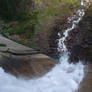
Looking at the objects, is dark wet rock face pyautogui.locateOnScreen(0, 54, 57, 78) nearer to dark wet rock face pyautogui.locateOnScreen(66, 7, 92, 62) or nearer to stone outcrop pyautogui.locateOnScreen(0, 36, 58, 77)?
stone outcrop pyautogui.locateOnScreen(0, 36, 58, 77)

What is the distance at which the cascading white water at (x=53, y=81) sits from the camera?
6.98m

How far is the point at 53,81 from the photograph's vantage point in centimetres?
753

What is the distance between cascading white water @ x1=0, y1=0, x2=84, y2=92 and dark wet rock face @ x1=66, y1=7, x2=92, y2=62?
35 cm

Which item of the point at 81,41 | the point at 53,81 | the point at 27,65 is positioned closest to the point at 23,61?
the point at 27,65

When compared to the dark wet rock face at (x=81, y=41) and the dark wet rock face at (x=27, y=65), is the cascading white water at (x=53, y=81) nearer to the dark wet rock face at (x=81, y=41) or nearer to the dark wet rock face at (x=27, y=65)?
the dark wet rock face at (x=27, y=65)

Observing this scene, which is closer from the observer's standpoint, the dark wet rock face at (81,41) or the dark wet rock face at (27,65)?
the dark wet rock face at (27,65)

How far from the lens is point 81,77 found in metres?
7.72

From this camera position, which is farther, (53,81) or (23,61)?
(23,61)

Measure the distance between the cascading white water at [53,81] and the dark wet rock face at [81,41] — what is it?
350 millimetres

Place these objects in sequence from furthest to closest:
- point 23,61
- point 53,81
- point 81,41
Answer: point 81,41
point 23,61
point 53,81

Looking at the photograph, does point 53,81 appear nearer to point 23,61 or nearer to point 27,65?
point 27,65

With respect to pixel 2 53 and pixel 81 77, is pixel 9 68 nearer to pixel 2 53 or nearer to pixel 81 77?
pixel 2 53

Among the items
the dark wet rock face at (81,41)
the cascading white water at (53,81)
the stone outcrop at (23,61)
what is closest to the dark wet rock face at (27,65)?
the stone outcrop at (23,61)

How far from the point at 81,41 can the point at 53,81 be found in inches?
86.4
